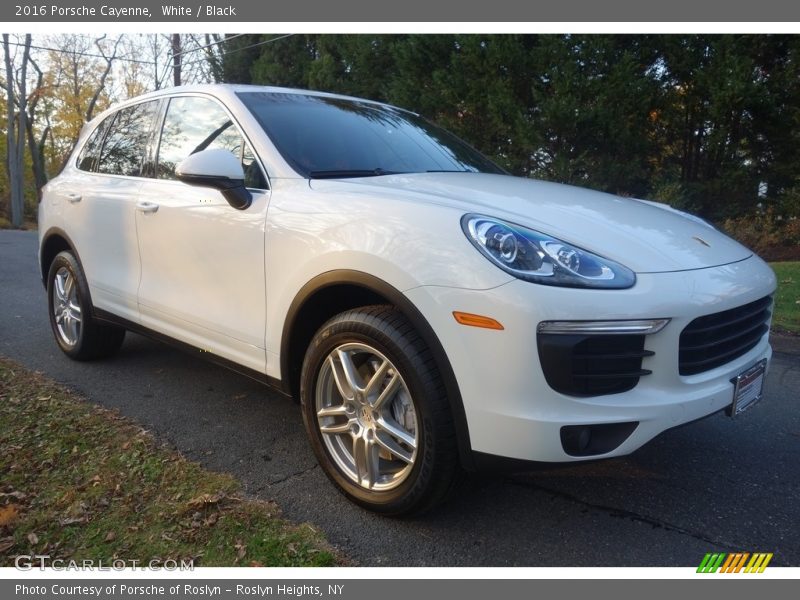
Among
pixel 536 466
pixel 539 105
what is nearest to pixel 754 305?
pixel 536 466

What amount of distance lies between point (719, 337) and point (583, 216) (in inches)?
26.8

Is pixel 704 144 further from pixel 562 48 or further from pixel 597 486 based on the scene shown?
pixel 597 486

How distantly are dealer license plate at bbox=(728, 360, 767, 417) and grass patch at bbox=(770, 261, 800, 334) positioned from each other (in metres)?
3.60

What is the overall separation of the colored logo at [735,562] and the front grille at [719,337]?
A: 2.24 ft

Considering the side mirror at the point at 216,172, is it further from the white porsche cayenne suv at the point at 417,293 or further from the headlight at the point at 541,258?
the headlight at the point at 541,258

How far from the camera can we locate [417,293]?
2.26 meters

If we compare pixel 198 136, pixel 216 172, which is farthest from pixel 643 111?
pixel 216 172

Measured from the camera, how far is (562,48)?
12.2m

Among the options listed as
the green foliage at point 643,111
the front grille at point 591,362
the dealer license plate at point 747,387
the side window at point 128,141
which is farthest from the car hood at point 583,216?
the green foliage at point 643,111

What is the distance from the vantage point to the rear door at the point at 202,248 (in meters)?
2.96

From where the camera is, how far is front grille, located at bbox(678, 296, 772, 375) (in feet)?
7.32

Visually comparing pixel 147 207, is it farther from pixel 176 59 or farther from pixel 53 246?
pixel 176 59

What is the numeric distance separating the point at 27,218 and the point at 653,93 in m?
35.3

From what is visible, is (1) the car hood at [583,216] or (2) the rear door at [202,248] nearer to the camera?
(1) the car hood at [583,216]
